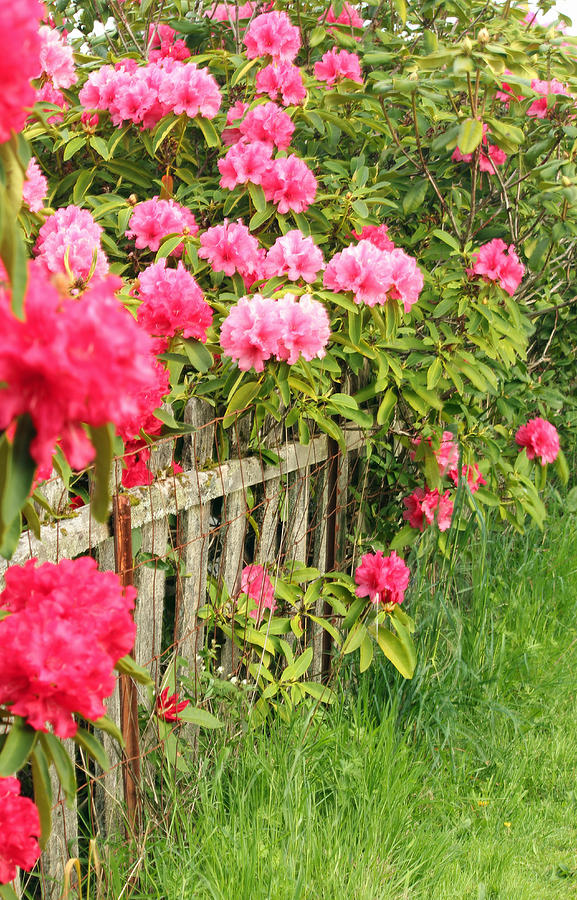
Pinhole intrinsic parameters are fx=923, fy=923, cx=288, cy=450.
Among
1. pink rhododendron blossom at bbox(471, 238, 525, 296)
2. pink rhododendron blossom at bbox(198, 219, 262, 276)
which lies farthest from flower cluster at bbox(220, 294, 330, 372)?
pink rhododendron blossom at bbox(471, 238, 525, 296)

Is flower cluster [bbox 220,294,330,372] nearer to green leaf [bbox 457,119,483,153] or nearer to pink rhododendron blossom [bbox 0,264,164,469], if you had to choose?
green leaf [bbox 457,119,483,153]

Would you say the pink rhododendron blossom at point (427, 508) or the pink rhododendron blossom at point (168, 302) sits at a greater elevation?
the pink rhododendron blossom at point (168, 302)

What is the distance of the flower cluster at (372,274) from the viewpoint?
220 centimetres

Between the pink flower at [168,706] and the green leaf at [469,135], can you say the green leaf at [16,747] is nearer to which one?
the pink flower at [168,706]

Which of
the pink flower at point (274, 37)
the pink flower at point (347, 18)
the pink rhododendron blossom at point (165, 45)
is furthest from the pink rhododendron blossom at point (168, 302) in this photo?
the pink flower at point (347, 18)

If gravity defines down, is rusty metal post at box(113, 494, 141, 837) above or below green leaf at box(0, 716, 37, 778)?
below

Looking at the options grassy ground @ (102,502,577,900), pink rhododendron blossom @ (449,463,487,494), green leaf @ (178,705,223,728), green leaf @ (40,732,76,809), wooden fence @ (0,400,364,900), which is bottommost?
grassy ground @ (102,502,577,900)

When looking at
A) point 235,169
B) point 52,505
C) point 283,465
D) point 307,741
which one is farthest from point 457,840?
point 235,169

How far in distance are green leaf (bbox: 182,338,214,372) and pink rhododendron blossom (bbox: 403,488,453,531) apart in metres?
1.17

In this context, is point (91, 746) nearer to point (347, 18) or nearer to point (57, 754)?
point (57, 754)

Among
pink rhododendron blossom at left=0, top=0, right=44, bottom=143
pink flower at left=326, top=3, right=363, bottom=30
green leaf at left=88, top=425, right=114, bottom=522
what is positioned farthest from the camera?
pink flower at left=326, top=3, right=363, bottom=30

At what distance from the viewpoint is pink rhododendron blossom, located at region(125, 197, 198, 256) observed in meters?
2.38

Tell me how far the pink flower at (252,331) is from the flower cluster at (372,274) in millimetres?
354

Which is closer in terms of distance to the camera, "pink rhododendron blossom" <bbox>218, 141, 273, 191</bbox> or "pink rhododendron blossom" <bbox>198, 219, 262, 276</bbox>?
"pink rhododendron blossom" <bbox>198, 219, 262, 276</bbox>
